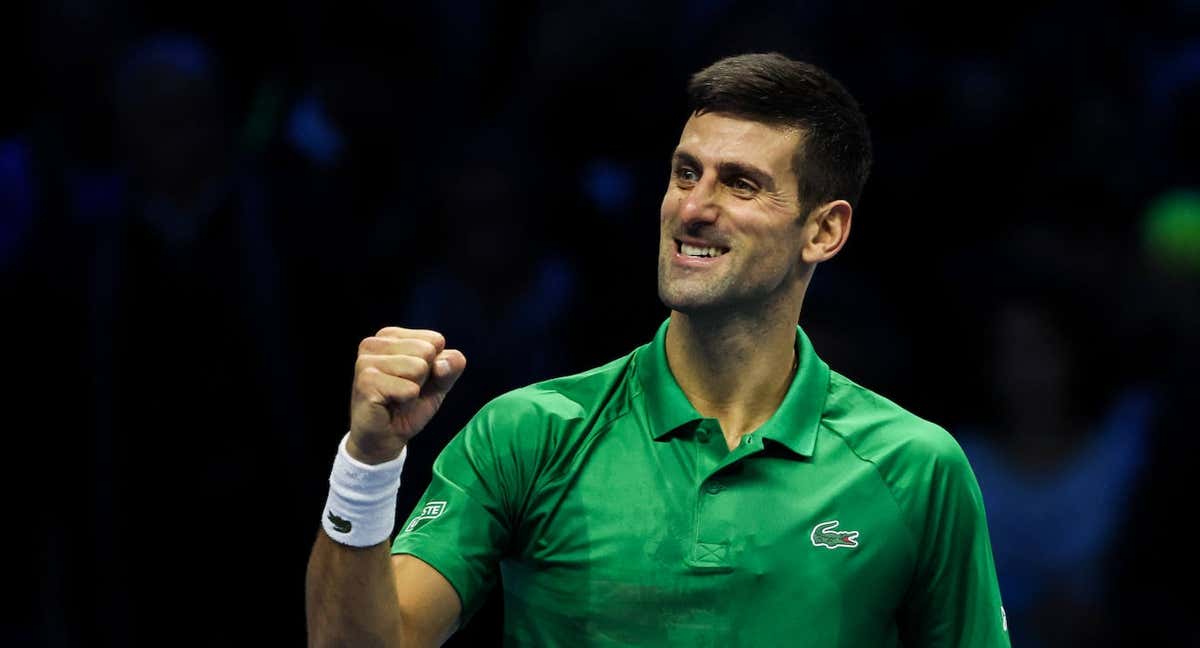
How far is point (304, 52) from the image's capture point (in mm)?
6523

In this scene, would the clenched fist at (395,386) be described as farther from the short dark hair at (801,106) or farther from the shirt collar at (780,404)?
the short dark hair at (801,106)

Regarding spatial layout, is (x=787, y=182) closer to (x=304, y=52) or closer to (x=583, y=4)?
(x=583, y=4)

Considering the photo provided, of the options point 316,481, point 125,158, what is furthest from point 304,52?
point 316,481

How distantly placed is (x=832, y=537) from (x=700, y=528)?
27 cm

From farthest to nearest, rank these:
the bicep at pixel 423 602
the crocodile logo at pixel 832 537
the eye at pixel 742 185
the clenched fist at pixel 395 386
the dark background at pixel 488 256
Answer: the dark background at pixel 488 256 → the eye at pixel 742 185 → the crocodile logo at pixel 832 537 → the bicep at pixel 423 602 → the clenched fist at pixel 395 386

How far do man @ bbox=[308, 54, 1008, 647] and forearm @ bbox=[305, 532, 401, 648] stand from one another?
→ 0.41ft

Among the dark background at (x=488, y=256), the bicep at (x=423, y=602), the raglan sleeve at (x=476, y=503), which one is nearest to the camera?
the bicep at (x=423, y=602)

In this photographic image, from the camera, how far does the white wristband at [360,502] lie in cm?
295

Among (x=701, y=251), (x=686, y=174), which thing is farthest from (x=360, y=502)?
(x=686, y=174)

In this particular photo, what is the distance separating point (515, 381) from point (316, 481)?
769mm

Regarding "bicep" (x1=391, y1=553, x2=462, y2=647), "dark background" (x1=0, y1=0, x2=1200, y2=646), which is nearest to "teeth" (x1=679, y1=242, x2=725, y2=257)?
"bicep" (x1=391, y1=553, x2=462, y2=647)

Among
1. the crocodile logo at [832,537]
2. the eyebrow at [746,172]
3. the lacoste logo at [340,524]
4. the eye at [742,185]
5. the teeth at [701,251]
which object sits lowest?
the crocodile logo at [832,537]

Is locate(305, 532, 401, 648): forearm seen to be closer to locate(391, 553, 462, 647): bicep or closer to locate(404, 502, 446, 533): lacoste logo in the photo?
locate(391, 553, 462, 647): bicep

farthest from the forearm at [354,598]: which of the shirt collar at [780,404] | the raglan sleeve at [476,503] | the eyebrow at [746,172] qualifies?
the eyebrow at [746,172]
